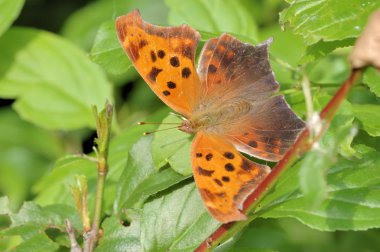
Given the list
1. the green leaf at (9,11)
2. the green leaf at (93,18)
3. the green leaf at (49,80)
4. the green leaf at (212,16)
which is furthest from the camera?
the green leaf at (93,18)

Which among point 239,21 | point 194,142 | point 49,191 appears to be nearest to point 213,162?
point 194,142

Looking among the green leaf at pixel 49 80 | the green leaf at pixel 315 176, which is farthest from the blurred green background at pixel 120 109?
the green leaf at pixel 315 176

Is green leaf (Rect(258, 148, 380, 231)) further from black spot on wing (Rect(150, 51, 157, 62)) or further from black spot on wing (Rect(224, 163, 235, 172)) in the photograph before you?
black spot on wing (Rect(150, 51, 157, 62))

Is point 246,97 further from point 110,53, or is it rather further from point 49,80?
point 49,80

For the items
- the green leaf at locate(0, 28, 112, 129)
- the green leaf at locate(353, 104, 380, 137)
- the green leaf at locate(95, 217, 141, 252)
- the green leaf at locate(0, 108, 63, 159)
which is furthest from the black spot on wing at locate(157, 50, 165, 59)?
the green leaf at locate(0, 108, 63, 159)

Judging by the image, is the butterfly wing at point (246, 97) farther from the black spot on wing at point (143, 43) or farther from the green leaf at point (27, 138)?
the green leaf at point (27, 138)
